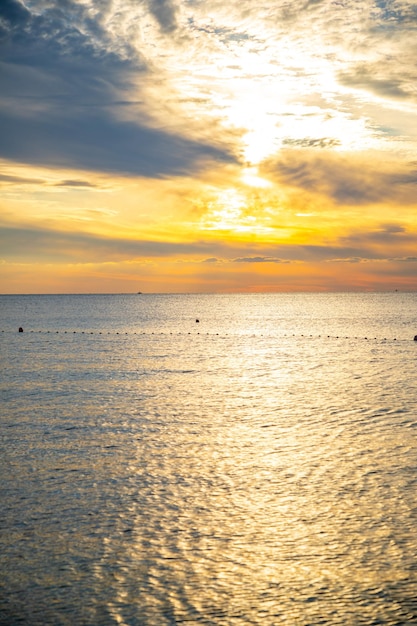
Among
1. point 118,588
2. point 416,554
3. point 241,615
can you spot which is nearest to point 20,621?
point 118,588

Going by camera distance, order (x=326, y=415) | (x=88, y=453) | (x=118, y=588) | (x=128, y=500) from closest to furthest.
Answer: (x=118, y=588)
(x=128, y=500)
(x=88, y=453)
(x=326, y=415)

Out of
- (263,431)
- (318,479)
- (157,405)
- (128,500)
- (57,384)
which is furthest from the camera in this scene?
(57,384)

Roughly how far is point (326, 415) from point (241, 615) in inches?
762

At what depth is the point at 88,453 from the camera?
21.8 m

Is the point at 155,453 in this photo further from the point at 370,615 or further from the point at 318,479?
the point at 370,615

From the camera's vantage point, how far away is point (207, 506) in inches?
645

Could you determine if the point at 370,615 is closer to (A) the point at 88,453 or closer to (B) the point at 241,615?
(B) the point at 241,615

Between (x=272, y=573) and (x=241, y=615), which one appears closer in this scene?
(x=241, y=615)

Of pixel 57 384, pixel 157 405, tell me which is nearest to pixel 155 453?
pixel 157 405

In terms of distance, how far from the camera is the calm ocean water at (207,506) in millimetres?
11305

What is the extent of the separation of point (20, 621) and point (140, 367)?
128ft

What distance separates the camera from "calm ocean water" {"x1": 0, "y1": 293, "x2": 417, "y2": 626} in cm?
1130

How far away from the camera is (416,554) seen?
13.2 meters

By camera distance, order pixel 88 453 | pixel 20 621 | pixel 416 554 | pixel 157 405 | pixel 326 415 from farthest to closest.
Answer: pixel 157 405 → pixel 326 415 → pixel 88 453 → pixel 416 554 → pixel 20 621
